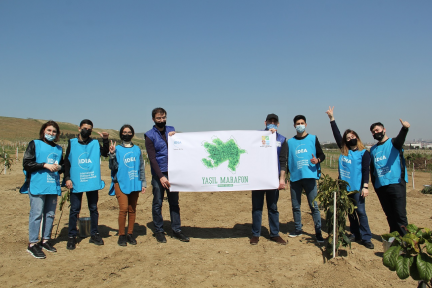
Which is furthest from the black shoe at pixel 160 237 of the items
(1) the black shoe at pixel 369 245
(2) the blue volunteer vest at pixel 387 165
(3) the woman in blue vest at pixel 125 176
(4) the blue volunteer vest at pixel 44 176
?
(2) the blue volunteer vest at pixel 387 165

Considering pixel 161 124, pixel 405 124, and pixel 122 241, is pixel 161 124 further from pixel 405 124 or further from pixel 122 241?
pixel 405 124

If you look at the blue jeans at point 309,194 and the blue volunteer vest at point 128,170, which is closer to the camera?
the blue volunteer vest at point 128,170

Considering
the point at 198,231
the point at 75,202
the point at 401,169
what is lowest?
the point at 198,231

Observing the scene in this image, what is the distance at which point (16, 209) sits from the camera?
7320 mm

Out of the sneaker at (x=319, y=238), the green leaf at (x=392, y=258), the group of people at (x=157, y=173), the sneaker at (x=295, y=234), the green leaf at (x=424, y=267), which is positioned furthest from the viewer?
the sneaker at (x=295, y=234)

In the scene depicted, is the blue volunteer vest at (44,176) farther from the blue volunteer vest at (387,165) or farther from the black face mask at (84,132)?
the blue volunteer vest at (387,165)

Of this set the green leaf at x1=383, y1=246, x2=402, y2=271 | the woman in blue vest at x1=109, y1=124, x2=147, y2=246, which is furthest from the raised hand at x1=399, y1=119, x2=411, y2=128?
the woman in blue vest at x1=109, y1=124, x2=147, y2=246

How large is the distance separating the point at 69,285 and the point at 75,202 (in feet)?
5.25

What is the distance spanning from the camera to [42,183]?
4309 mm

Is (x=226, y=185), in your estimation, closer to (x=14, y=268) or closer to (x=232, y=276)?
(x=232, y=276)

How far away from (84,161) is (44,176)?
60 cm

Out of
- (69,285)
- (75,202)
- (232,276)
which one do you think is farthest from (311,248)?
(75,202)

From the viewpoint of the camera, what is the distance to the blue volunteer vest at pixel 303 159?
16.1 ft

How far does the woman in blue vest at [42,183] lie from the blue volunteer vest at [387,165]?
5.00 meters
